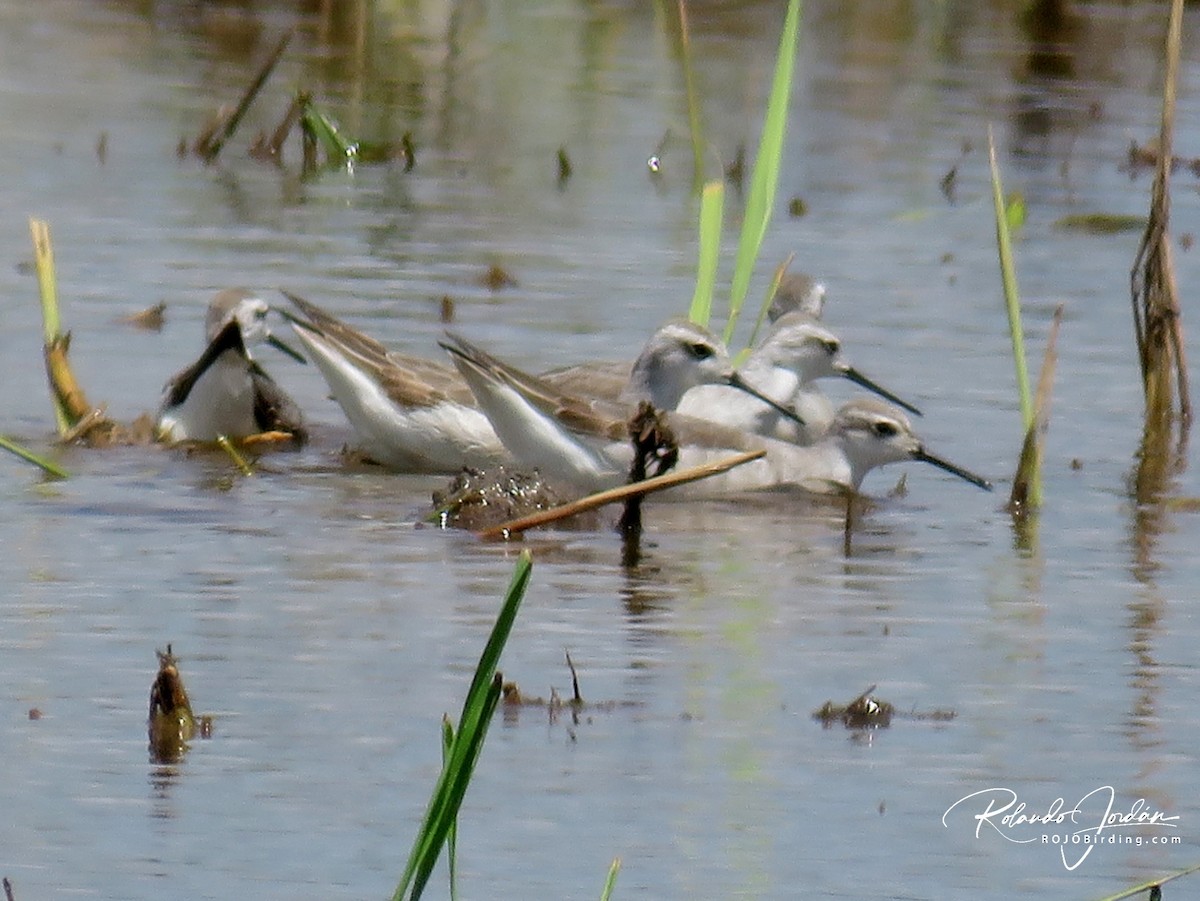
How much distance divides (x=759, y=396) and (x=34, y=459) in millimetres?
3095

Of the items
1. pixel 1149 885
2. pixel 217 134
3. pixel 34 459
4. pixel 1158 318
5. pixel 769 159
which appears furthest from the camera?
pixel 217 134

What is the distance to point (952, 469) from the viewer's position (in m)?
9.26

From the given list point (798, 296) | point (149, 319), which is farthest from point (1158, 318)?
point (149, 319)

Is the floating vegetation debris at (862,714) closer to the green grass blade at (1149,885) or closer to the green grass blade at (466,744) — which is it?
the green grass blade at (1149,885)

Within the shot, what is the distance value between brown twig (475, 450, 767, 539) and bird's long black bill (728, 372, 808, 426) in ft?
6.25

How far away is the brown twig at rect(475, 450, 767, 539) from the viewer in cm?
776

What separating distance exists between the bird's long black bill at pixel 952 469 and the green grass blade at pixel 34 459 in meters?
2.77

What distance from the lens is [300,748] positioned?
5.74m

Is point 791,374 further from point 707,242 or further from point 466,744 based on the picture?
point 466,744

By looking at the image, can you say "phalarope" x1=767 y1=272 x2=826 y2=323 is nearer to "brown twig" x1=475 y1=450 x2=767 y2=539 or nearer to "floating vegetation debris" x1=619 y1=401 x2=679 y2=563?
"floating vegetation debris" x1=619 y1=401 x2=679 y2=563

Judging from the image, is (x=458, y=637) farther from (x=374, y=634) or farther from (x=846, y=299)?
(x=846, y=299)

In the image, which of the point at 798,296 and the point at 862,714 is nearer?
the point at 862,714

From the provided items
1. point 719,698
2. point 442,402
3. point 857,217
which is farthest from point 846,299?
point 719,698

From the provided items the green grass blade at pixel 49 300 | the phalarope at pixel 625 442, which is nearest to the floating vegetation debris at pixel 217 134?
the green grass blade at pixel 49 300
